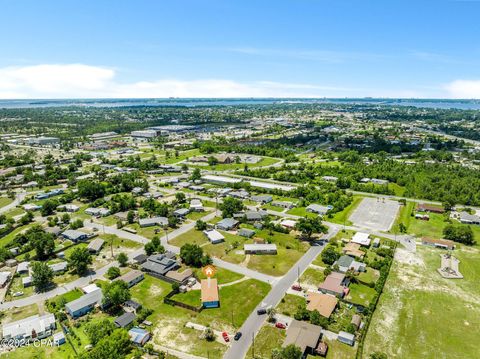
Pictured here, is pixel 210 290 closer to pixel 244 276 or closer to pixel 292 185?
pixel 244 276

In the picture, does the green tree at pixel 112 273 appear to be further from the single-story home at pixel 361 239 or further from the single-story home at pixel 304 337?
the single-story home at pixel 361 239

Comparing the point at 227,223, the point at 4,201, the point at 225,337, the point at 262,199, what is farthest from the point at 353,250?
the point at 4,201

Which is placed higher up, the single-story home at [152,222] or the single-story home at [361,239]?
the single-story home at [361,239]

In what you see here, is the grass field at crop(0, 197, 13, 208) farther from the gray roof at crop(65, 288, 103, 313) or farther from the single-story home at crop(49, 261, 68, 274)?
the gray roof at crop(65, 288, 103, 313)

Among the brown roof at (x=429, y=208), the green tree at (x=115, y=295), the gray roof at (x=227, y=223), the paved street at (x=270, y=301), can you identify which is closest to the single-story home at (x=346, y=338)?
the paved street at (x=270, y=301)

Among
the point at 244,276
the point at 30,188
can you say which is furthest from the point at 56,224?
the point at 244,276

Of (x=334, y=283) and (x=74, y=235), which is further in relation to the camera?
(x=74, y=235)

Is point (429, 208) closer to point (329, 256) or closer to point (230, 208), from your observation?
point (329, 256)
